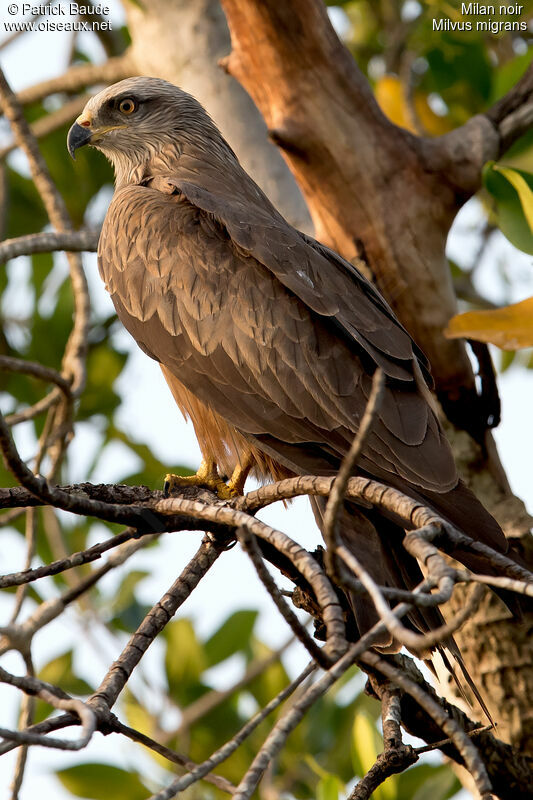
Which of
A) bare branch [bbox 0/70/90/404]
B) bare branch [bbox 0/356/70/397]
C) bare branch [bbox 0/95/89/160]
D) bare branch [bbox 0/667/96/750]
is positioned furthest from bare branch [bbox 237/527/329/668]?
bare branch [bbox 0/95/89/160]

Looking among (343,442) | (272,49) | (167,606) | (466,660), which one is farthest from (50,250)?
(466,660)

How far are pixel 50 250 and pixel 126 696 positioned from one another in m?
2.84

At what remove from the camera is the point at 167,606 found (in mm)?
2795

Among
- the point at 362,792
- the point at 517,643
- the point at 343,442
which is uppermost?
the point at 343,442

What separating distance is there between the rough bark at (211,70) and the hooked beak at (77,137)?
728 mm

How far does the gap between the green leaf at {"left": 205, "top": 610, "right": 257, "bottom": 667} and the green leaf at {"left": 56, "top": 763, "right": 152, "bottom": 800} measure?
103cm

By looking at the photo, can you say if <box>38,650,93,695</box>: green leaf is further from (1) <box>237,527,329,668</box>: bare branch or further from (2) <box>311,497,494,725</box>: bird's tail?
(1) <box>237,527,329,668</box>: bare branch

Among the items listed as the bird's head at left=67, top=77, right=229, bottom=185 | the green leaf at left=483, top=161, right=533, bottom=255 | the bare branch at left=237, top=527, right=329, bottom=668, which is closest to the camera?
the bare branch at left=237, top=527, right=329, bottom=668

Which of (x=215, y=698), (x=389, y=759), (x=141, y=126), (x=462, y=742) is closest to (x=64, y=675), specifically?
(x=215, y=698)

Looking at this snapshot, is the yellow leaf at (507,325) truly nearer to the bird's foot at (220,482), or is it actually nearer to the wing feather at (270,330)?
the wing feather at (270,330)

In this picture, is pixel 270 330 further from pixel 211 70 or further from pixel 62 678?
pixel 62 678

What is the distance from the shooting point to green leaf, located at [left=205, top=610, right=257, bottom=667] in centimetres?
597

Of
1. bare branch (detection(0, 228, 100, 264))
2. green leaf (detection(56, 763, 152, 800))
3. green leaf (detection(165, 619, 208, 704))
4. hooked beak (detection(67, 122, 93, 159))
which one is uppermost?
hooked beak (detection(67, 122, 93, 159))

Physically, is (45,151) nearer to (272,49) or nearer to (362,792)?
(272,49)
